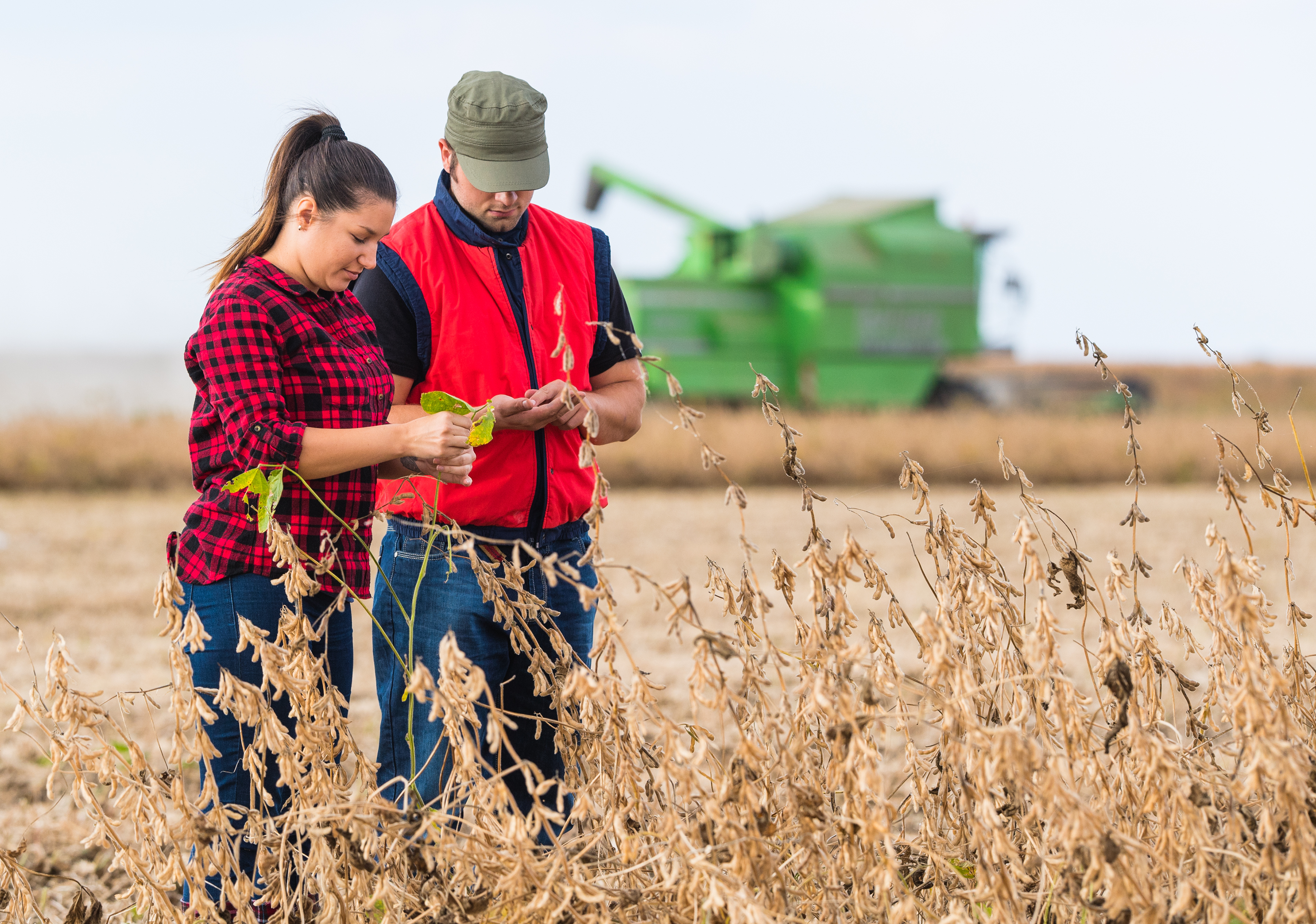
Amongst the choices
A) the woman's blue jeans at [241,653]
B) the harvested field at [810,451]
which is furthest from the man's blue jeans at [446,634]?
the harvested field at [810,451]

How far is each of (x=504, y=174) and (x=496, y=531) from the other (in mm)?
673

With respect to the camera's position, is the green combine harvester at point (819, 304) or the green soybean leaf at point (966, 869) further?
the green combine harvester at point (819, 304)

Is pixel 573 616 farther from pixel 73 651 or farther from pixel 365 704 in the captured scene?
pixel 73 651

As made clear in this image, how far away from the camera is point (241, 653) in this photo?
6.43 feet

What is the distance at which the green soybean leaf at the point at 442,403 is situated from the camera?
1.98 m

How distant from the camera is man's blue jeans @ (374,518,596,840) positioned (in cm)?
225

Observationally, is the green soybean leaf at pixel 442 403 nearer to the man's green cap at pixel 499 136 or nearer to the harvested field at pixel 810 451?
the man's green cap at pixel 499 136

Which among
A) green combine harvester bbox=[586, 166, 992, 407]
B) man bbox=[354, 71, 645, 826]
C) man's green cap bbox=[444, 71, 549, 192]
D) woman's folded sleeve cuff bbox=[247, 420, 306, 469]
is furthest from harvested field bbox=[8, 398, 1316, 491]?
woman's folded sleeve cuff bbox=[247, 420, 306, 469]

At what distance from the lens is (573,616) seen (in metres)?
2.46

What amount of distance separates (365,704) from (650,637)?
61.8 inches

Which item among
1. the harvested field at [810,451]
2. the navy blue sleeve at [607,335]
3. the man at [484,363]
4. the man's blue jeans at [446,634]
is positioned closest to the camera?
the man at [484,363]

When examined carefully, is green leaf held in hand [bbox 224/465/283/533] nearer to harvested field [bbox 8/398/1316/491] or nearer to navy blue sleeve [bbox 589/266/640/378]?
navy blue sleeve [bbox 589/266/640/378]

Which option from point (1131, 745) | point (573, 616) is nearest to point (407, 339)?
point (573, 616)

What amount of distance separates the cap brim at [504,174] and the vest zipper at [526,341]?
6.9 inches
